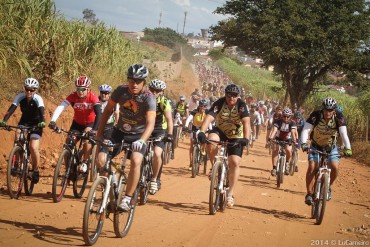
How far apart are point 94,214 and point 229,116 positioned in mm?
3895

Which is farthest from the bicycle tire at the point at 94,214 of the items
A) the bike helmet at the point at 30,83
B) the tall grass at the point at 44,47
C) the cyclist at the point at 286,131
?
the cyclist at the point at 286,131

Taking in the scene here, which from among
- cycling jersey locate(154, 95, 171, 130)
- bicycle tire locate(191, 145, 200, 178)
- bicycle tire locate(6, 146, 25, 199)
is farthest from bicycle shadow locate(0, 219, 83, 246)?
bicycle tire locate(191, 145, 200, 178)

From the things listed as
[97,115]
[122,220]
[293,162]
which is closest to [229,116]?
[97,115]

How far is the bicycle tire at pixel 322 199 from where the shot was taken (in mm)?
8495

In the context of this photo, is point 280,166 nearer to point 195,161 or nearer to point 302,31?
point 195,161

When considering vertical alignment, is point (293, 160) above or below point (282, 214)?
above

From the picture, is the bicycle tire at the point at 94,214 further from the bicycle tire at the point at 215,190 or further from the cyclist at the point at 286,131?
the cyclist at the point at 286,131

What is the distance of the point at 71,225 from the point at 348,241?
453 centimetres

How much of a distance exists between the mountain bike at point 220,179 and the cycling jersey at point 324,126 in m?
1.95

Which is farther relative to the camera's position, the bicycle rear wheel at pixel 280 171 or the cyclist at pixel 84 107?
the bicycle rear wheel at pixel 280 171

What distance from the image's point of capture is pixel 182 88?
39.5 metres

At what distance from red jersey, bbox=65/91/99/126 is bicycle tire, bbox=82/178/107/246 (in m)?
3.31

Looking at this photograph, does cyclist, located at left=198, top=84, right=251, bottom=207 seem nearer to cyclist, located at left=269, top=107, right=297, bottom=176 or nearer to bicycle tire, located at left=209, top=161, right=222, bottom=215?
bicycle tire, located at left=209, top=161, right=222, bottom=215

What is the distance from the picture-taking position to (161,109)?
9.50m
